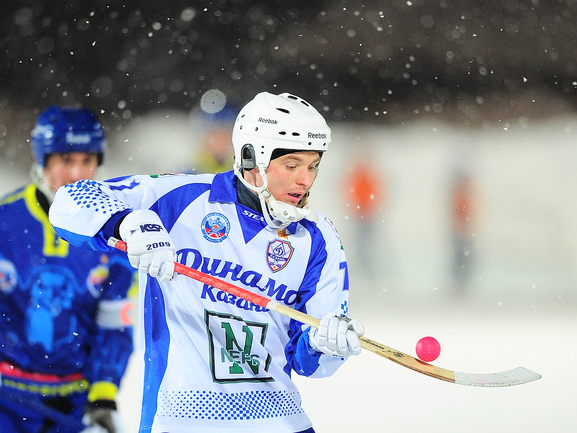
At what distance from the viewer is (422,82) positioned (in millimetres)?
7156

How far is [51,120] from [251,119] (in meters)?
1.83

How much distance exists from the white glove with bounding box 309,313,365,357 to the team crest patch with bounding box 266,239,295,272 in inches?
11.6

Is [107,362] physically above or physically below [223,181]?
below

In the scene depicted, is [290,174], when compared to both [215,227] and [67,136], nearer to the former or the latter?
[215,227]

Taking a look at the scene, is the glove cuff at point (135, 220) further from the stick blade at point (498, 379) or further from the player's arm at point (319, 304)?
the stick blade at point (498, 379)

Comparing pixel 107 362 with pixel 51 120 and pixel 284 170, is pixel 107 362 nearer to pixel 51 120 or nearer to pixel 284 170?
pixel 51 120

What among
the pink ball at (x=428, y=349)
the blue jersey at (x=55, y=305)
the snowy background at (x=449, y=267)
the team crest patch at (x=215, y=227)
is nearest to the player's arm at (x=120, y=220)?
the team crest patch at (x=215, y=227)

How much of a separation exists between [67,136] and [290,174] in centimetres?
179

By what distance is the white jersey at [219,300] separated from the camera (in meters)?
1.88

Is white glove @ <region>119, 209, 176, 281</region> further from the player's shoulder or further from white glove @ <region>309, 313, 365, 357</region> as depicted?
the player's shoulder

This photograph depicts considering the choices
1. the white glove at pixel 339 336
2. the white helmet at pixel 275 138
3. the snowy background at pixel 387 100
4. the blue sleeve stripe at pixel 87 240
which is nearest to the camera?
the white glove at pixel 339 336

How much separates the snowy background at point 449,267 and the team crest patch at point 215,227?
187 centimetres

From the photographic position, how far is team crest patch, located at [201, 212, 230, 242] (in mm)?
1993

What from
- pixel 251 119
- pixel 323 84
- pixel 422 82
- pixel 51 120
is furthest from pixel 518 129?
pixel 251 119
